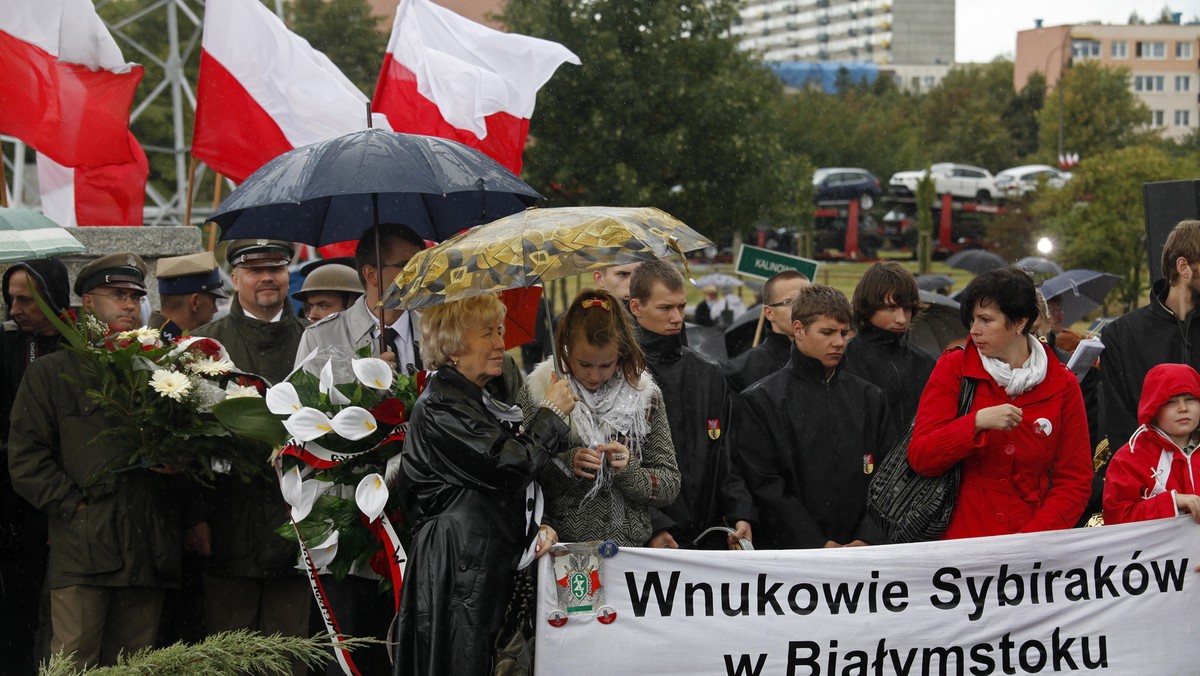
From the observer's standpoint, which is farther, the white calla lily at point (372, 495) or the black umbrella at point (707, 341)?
the black umbrella at point (707, 341)

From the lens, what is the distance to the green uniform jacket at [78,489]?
18.2 ft

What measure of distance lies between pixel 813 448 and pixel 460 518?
6.20ft

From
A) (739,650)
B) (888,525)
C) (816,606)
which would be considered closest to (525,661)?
(739,650)

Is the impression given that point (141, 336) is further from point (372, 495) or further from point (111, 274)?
point (372, 495)

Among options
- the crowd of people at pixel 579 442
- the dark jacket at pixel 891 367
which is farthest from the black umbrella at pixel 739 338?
the dark jacket at pixel 891 367

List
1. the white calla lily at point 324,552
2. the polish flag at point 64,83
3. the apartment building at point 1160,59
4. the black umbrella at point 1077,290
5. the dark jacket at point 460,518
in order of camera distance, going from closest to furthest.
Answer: the dark jacket at point 460,518
the white calla lily at point 324,552
the polish flag at point 64,83
the black umbrella at point 1077,290
the apartment building at point 1160,59

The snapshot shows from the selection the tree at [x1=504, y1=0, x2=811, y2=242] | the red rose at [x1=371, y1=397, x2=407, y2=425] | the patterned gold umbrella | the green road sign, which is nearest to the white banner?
the red rose at [x1=371, y1=397, x2=407, y2=425]

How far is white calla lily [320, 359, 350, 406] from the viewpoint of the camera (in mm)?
5016

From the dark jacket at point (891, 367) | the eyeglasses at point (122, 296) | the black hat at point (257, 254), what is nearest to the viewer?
the eyeglasses at point (122, 296)

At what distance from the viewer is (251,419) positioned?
5234 mm

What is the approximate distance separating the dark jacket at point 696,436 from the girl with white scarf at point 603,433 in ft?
2.42

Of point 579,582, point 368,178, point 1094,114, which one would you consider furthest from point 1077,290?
point 1094,114

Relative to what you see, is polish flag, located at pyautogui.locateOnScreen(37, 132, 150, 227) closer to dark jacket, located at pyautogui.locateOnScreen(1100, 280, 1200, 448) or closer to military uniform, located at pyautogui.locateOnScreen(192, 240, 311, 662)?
military uniform, located at pyautogui.locateOnScreen(192, 240, 311, 662)

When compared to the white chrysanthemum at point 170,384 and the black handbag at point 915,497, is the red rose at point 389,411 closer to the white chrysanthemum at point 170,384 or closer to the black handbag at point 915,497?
the white chrysanthemum at point 170,384
